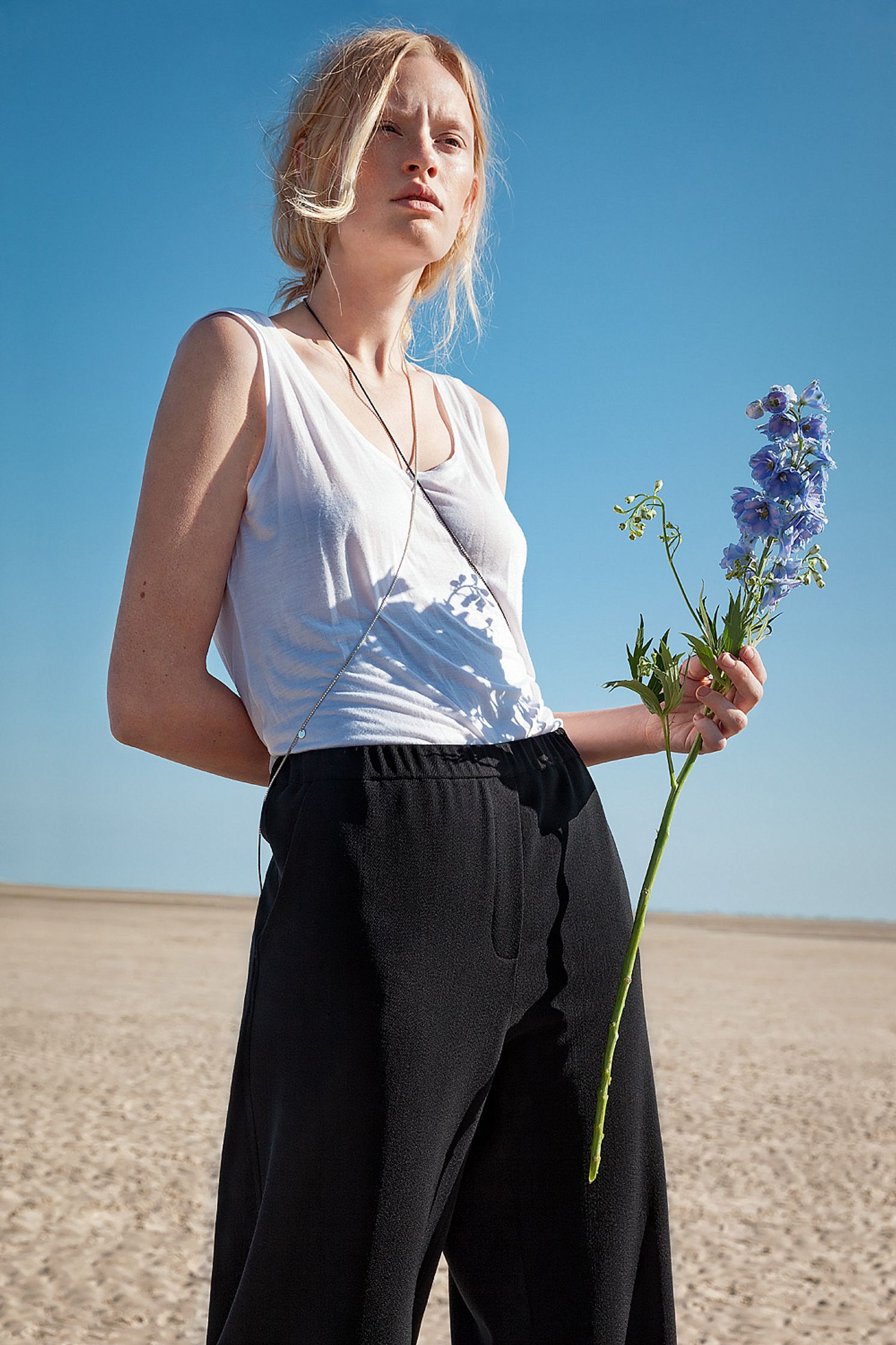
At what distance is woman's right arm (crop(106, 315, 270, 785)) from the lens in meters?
1.55

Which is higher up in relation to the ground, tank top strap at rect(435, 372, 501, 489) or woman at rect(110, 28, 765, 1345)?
tank top strap at rect(435, 372, 501, 489)

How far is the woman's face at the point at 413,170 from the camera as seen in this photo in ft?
5.90

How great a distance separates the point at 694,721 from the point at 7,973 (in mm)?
24770

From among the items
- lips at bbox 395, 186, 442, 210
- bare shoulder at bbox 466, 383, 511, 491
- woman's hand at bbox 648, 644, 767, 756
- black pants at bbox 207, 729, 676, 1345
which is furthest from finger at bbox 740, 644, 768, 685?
lips at bbox 395, 186, 442, 210

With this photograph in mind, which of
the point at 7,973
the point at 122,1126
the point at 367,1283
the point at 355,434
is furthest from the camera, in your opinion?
the point at 7,973

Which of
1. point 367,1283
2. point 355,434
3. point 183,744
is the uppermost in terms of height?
point 355,434

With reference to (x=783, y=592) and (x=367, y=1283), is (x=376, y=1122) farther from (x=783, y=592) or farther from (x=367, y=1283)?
(x=783, y=592)

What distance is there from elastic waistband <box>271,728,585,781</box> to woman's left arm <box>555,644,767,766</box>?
291 mm

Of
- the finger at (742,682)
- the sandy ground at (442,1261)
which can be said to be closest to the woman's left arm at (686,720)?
the finger at (742,682)

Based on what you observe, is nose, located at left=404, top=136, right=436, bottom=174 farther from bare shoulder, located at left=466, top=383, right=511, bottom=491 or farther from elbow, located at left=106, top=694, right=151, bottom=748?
elbow, located at left=106, top=694, right=151, bottom=748

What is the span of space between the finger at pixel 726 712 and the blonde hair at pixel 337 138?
2.99 ft

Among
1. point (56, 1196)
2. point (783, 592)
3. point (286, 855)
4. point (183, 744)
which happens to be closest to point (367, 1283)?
point (286, 855)

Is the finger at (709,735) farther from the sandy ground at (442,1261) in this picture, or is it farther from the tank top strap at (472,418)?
the sandy ground at (442,1261)

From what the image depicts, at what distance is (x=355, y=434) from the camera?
168 centimetres
